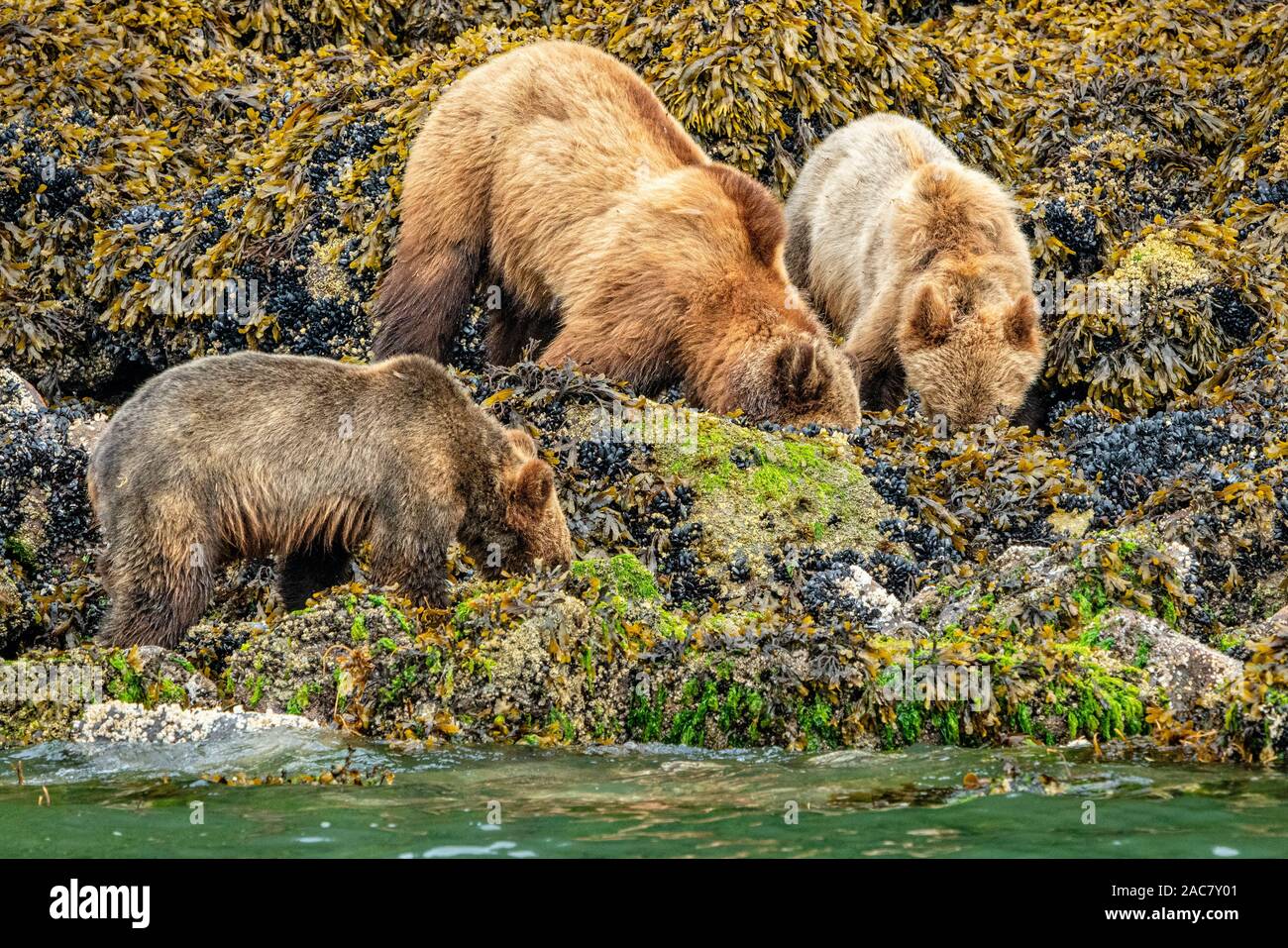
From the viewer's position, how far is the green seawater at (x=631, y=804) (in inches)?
201

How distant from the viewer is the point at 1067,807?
5.48 m

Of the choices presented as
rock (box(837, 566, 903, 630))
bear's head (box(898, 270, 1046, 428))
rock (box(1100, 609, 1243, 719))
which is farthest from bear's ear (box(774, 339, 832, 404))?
rock (box(1100, 609, 1243, 719))

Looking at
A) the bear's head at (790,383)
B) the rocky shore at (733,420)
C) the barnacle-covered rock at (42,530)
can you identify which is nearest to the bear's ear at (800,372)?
the bear's head at (790,383)

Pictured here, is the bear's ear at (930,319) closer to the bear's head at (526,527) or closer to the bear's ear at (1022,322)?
the bear's ear at (1022,322)

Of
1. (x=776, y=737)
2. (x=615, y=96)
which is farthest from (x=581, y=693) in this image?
(x=615, y=96)

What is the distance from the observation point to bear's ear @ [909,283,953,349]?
9695 millimetres

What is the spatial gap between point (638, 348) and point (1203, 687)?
12.7 ft

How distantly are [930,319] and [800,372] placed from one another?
4.10ft

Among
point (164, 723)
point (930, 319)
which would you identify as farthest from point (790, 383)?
point (164, 723)

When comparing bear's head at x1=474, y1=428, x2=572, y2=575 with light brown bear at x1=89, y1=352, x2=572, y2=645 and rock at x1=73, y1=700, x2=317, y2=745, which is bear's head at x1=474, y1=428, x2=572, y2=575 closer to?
light brown bear at x1=89, y1=352, x2=572, y2=645

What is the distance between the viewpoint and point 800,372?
888cm

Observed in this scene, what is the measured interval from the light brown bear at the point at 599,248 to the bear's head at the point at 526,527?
1757 mm
